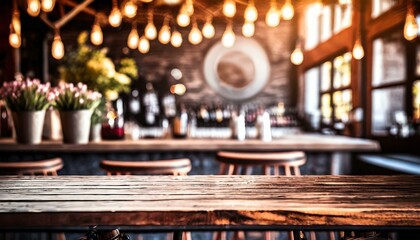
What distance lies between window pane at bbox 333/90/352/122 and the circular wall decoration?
1.66 meters

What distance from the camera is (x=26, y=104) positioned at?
9.25 ft

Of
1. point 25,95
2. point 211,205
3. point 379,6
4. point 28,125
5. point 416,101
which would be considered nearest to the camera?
point 211,205

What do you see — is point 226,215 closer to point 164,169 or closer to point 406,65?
point 164,169

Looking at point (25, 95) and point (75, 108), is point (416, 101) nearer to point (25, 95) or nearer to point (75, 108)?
point (75, 108)

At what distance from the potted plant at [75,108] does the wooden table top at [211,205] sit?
4.92 feet

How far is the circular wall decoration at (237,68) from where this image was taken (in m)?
7.20

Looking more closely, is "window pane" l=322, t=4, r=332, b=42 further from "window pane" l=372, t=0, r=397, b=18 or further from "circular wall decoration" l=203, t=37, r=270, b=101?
"window pane" l=372, t=0, r=397, b=18

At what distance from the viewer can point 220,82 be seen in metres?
7.21

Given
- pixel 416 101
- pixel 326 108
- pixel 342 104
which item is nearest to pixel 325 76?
pixel 326 108

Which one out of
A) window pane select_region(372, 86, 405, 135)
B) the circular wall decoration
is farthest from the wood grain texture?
the circular wall decoration

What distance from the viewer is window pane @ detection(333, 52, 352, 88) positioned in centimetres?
543

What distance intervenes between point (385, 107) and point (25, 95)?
4.73 metres

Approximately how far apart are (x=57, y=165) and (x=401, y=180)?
203 cm

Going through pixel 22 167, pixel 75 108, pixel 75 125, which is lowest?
pixel 22 167
